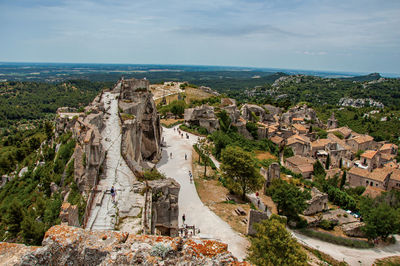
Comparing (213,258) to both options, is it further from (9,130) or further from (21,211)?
(9,130)

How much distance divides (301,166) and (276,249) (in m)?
28.8

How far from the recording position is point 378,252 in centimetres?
2302

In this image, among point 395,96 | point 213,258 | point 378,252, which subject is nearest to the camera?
point 213,258

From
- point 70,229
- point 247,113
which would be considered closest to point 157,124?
point 70,229

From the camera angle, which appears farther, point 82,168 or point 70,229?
point 82,168

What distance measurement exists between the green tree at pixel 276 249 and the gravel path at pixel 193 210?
142 centimetres

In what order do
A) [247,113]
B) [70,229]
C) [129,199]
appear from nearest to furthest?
[70,229], [129,199], [247,113]

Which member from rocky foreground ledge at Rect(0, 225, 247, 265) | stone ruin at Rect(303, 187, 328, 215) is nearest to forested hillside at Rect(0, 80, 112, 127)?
stone ruin at Rect(303, 187, 328, 215)

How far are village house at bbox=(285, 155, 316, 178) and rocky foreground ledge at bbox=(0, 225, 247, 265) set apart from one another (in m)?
38.2

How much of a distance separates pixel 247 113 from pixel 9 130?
72.7m

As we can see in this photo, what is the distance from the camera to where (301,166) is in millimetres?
39719

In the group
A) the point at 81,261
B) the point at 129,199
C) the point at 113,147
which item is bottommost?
the point at 129,199

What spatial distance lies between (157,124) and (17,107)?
9780 centimetres

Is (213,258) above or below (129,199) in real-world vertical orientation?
above
